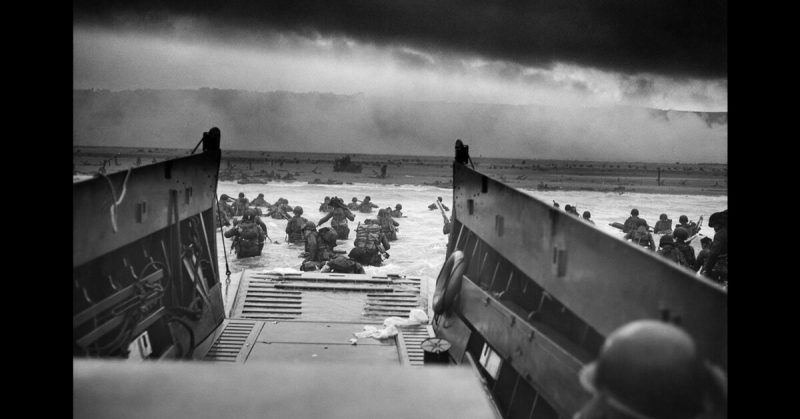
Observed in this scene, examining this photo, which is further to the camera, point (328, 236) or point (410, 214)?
point (410, 214)

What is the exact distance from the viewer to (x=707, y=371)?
4.63 ft

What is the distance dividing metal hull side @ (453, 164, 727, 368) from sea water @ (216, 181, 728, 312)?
14cm

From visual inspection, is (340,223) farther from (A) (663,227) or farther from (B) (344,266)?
(A) (663,227)

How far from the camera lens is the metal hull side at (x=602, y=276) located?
4.77ft

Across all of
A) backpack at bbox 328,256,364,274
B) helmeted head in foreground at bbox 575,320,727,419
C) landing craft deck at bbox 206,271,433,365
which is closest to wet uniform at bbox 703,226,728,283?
landing craft deck at bbox 206,271,433,365

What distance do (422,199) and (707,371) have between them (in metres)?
19.8

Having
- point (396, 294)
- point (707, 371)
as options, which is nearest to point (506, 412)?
point (707, 371)

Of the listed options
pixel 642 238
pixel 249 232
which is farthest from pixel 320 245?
pixel 642 238

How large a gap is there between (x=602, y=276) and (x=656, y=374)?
0.59 m

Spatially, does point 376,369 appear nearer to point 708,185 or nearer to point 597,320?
point 597,320

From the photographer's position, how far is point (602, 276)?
74.8 inches

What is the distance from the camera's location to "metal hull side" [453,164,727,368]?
1.45 meters

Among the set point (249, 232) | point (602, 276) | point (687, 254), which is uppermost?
point (602, 276)

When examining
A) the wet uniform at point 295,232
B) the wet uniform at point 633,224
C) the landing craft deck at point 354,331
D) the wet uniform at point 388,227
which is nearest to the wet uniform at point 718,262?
the landing craft deck at point 354,331
